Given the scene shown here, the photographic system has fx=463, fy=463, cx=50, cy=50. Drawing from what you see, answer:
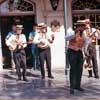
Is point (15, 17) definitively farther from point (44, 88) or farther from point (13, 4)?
point (44, 88)

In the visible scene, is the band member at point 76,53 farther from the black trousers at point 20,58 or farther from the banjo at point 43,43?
the black trousers at point 20,58

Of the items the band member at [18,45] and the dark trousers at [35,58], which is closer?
the band member at [18,45]

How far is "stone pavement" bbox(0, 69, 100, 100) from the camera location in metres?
11.4

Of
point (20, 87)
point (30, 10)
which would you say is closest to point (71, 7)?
point (30, 10)

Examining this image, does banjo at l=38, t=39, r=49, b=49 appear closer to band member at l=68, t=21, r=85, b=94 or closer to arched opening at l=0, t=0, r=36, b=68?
band member at l=68, t=21, r=85, b=94

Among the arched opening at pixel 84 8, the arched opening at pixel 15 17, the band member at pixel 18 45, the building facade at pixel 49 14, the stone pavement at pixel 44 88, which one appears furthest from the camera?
the arched opening at pixel 84 8

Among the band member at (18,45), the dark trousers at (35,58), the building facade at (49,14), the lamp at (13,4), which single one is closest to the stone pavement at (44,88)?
the band member at (18,45)

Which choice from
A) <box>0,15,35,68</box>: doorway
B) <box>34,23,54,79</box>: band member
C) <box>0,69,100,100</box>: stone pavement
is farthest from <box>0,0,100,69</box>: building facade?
<box>34,23,54,79</box>: band member

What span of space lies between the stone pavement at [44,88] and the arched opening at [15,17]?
2.07 metres

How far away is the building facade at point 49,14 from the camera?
57.2ft

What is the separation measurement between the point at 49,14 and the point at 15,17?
1.33m

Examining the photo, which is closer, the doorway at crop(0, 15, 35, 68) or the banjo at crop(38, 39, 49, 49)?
the banjo at crop(38, 39, 49, 49)

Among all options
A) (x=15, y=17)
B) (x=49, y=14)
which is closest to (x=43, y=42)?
(x=49, y=14)

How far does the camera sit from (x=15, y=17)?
697 inches
